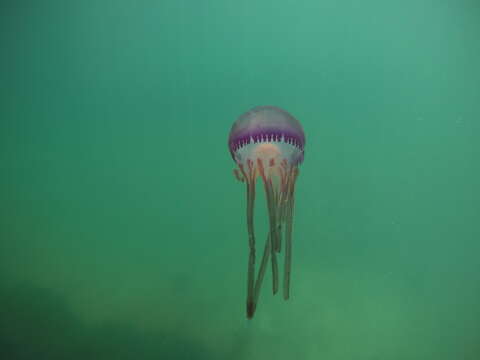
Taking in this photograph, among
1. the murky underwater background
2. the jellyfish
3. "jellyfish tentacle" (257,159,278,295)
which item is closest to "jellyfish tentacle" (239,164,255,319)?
the jellyfish

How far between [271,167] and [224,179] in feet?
2.16

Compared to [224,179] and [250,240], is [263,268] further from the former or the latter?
[224,179]

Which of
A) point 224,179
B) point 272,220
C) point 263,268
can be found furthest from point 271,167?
point 263,268

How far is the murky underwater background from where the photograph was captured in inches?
160

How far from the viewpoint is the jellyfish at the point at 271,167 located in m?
3.80

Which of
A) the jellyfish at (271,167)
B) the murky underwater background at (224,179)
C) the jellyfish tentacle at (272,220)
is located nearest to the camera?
the jellyfish tentacle at (272,220)

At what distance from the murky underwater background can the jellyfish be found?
34 cm

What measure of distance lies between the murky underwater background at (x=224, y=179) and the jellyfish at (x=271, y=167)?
343 millimetres

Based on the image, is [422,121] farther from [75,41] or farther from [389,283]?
[75,41]

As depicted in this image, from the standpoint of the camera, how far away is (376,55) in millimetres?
4637

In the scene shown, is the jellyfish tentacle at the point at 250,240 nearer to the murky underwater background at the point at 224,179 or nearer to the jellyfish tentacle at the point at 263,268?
the jellyfish tentacle at the point at 263,268

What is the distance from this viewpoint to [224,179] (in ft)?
14.3

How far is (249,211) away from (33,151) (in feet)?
8.20

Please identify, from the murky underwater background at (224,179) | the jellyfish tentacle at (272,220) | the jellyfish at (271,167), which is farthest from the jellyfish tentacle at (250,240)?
the murky underwater background at (224,179)
